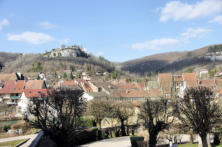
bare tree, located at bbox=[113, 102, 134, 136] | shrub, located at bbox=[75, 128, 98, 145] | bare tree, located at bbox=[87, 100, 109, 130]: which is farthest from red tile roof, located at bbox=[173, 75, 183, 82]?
shrub, located at bbox=[75, 128, 98, 145]

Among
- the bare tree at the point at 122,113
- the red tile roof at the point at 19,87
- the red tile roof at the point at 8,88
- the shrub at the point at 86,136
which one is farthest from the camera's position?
the red tile roof at the point at 19,87

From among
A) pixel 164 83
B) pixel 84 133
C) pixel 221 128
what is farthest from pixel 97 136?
pixel 164 83

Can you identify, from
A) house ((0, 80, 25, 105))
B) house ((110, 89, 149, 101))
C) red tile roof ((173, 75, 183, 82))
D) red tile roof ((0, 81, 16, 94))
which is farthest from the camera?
red tile roof ((0, 81, 16, 94))

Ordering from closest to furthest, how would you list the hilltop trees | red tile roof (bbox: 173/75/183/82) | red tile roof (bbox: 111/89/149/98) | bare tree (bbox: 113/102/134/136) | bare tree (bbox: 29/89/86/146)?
bare tree (bbox: 29/89/86/146)
bare tree (bbox: 113/102/134/136)
the hilltop trees
red tile roof (bbox: 111/89/149/98)
red tile roof (bbox: 173/75/183/82)

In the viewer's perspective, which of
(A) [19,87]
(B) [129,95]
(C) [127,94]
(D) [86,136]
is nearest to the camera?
(D) [86,136]

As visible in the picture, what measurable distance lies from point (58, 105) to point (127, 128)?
15.1 meters

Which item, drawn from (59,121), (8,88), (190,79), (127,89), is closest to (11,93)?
(8,88)

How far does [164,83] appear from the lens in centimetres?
5247

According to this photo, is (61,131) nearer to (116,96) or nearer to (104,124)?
(104,124)

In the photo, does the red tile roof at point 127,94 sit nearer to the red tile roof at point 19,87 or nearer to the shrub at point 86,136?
the shrub at point 86,136

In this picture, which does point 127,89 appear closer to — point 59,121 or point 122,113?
point 122,113

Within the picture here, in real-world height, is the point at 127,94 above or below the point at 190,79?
below

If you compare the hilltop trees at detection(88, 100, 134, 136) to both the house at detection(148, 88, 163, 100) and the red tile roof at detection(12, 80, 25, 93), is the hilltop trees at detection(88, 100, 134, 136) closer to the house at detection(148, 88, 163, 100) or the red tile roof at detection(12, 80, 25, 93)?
the house at detection(148, 88, 163, 100)

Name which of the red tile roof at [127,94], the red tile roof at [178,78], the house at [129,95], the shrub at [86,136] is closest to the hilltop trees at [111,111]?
the shrub at [86,136]
